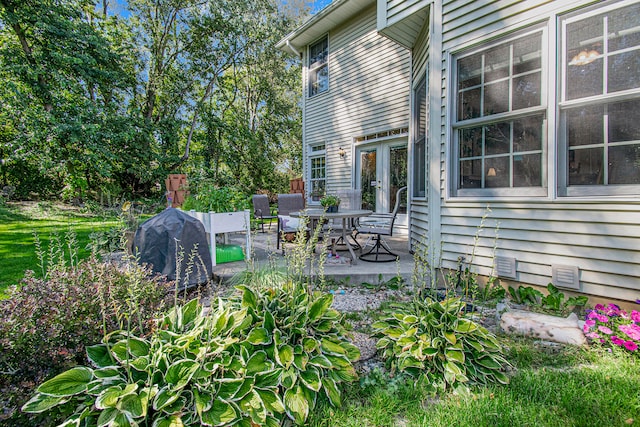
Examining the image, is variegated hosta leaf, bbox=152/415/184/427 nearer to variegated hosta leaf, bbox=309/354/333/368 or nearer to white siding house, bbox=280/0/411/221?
variegated hosta leaf, bbox=309/354/333/368

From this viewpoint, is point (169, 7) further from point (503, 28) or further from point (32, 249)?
point (503, 28)

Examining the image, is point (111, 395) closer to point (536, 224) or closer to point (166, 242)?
point (166, 242)

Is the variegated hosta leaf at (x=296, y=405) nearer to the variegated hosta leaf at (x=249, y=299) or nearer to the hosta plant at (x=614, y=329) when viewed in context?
the variegated hosta leaf at (x=249, y=299)

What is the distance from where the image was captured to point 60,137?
8.53 meters

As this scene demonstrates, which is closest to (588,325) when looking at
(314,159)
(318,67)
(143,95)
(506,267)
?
(506,267)

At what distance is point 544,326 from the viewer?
219 centimetres

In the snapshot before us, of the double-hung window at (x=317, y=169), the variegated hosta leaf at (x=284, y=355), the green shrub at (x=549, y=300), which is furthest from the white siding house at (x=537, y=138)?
the double-hung window at (x=317, y=169)

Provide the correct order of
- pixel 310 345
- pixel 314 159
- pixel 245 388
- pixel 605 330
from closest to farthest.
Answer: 1. pixel 245 388
2. pixel 310 345
3. pixel 605 330
4. pixel 314 159

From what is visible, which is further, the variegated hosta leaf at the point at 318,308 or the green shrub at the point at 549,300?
the green shrub at the point at 549,300

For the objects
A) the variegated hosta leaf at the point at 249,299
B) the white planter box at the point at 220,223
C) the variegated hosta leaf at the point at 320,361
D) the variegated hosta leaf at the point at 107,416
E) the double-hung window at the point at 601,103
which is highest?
the double-hung window at the point at 601,103

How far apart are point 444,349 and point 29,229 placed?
26.0ft

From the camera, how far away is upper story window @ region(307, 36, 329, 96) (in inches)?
330

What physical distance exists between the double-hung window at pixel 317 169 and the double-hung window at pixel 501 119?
5.30 meters

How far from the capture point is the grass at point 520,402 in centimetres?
139
